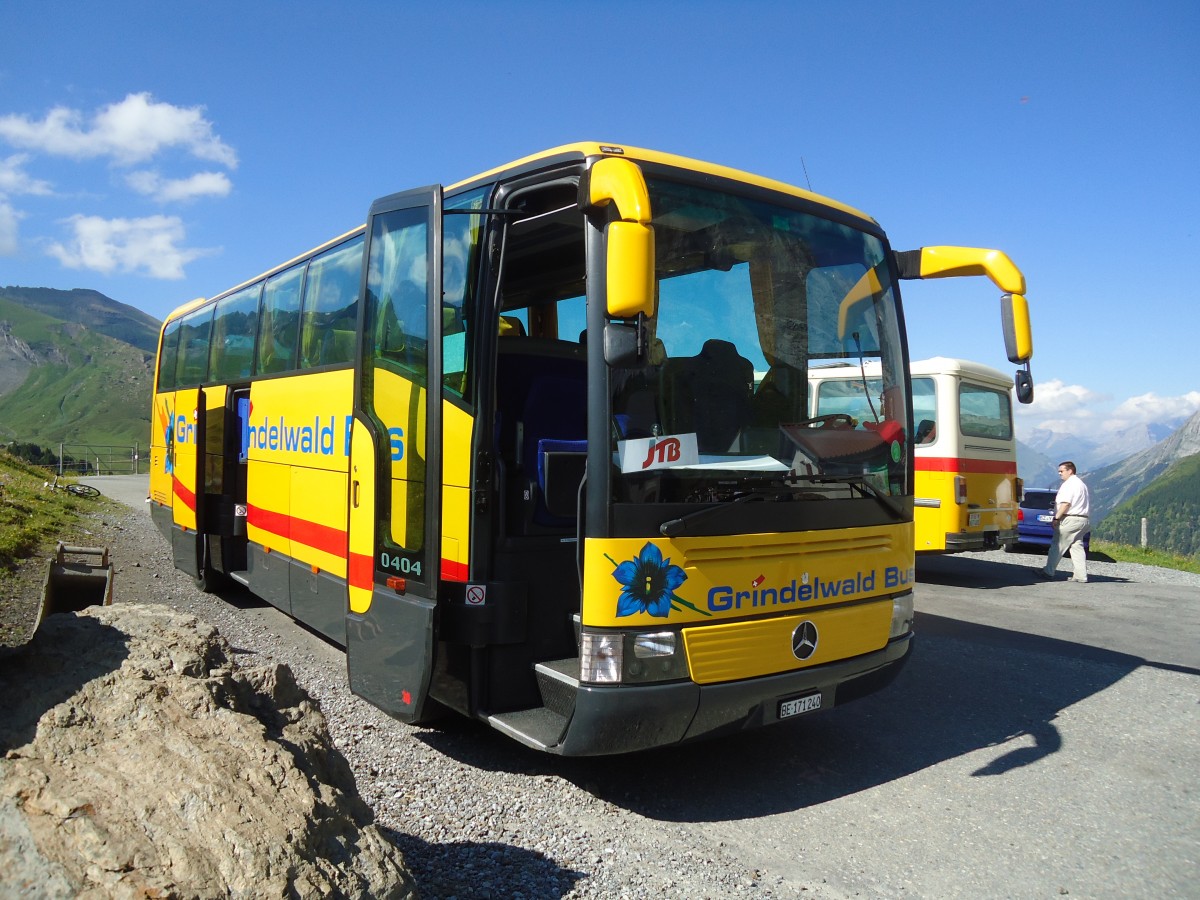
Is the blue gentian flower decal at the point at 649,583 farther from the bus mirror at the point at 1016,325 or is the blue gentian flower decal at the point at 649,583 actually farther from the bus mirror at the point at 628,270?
the bus mirror at the point at 1016,325

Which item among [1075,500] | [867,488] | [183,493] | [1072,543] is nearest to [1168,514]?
[1072,543]

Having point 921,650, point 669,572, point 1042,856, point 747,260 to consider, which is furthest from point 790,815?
point 921,650

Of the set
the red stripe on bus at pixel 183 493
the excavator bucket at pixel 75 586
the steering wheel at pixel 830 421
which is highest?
the steering wheel at pixel 830 421

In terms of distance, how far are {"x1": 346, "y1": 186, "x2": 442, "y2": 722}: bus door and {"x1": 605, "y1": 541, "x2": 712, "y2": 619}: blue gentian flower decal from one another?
1074 millimetres

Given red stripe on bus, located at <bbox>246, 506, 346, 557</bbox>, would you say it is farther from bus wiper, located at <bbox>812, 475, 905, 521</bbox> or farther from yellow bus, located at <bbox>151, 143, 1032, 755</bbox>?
bus wiper, located at <bbox>812, 475, 905, 521</bbox>

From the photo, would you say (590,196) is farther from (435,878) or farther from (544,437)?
(435,878)

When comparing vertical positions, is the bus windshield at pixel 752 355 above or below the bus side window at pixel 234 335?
below

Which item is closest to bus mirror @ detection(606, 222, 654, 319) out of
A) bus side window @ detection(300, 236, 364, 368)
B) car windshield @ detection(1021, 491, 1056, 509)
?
bus side window @ detection(300, 236, 364, 368)

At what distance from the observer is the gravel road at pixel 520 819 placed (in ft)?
11.7

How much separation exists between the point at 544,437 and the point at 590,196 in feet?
5.12

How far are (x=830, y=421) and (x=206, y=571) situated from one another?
741 cm

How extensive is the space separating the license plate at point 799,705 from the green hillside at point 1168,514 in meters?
147

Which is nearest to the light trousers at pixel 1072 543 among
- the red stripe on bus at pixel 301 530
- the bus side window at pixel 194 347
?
the red stripe on bus at pixel 301 530

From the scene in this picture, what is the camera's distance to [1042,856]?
13.2 feet
